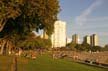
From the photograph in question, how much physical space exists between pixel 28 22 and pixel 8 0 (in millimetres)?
8523

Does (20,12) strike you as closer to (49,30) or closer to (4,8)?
(4,8)

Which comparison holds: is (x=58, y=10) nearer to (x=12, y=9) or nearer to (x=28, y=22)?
(x=28, y=22)

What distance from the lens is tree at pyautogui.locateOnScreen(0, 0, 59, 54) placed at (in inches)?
1527

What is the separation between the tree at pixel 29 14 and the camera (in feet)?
127

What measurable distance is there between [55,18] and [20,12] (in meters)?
7.77

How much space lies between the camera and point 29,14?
4128 cm

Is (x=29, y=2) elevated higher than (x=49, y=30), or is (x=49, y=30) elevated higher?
(x=29, y=2)

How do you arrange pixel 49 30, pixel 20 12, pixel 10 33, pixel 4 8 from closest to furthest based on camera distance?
pixel 4 8
pixel 20 12
pixel 49 30
pixel 10 33

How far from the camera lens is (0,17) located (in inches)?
1548

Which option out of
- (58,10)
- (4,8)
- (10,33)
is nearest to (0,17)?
(4,8)

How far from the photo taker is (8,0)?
38.1 m

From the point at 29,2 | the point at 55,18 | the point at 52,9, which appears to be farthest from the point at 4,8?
the point at 55,18

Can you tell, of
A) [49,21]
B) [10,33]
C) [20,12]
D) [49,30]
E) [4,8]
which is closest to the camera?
[4,8]

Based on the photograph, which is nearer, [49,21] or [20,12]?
[20,12]
